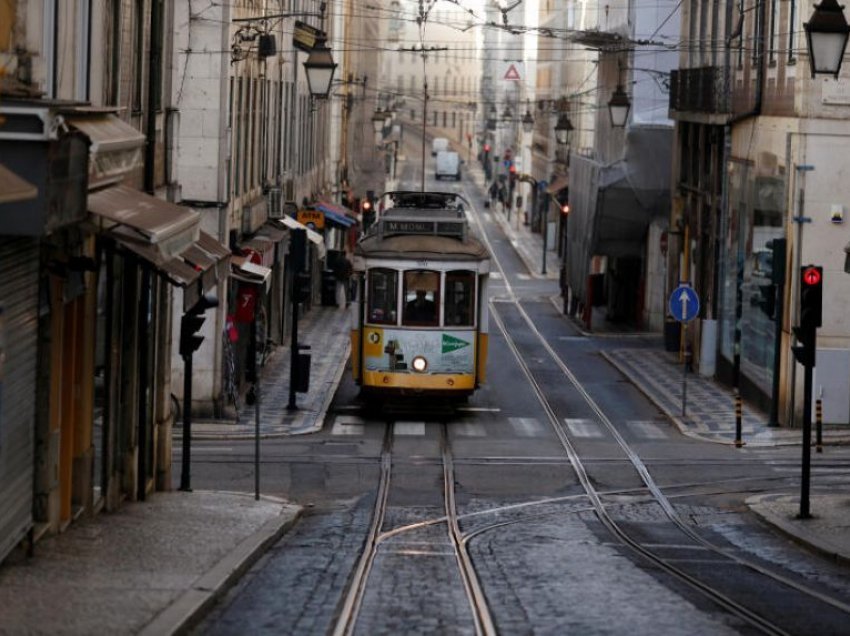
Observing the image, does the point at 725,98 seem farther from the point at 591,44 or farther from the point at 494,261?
the point at 494,261

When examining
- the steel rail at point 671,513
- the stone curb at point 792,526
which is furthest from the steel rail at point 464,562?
the stone curb at point 792,526

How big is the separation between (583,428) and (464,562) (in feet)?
46.4

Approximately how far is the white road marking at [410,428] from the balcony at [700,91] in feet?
37.6

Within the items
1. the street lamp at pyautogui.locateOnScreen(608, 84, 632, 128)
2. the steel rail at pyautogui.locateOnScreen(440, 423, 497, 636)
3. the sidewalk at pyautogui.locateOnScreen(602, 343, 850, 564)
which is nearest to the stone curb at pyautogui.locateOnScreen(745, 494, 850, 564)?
the sidewalk at pyautogui.locateOnScreen(602, 343, 850, 564)

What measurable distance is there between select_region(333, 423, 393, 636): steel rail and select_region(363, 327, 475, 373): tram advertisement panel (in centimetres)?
277

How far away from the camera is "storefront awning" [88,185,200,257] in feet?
44.3

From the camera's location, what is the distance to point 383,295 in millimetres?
30672

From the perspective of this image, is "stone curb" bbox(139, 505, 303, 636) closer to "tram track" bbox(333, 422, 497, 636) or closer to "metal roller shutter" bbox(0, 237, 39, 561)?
"tram track" bbox(333, 422, 497, 636)

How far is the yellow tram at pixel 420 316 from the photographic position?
3050 centimetres

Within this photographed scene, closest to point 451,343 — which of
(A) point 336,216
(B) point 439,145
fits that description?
(A) point 336,216

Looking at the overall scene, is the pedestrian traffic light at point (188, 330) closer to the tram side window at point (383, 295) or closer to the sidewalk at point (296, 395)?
the sidewalk at point (296, 395)

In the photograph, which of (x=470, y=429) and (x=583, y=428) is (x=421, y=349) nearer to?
(x=470, y=429)

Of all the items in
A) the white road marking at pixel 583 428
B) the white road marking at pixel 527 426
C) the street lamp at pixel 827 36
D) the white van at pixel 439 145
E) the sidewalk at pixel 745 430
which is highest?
the white van at pixel 439 145

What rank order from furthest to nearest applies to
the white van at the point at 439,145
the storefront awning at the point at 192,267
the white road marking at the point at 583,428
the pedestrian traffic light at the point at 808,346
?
the white van at the point at 439,145, the white road marking at the point at 583,428, the pedestrian traffic light at the point at 808,346, the storefront awning at the point at 192,267
